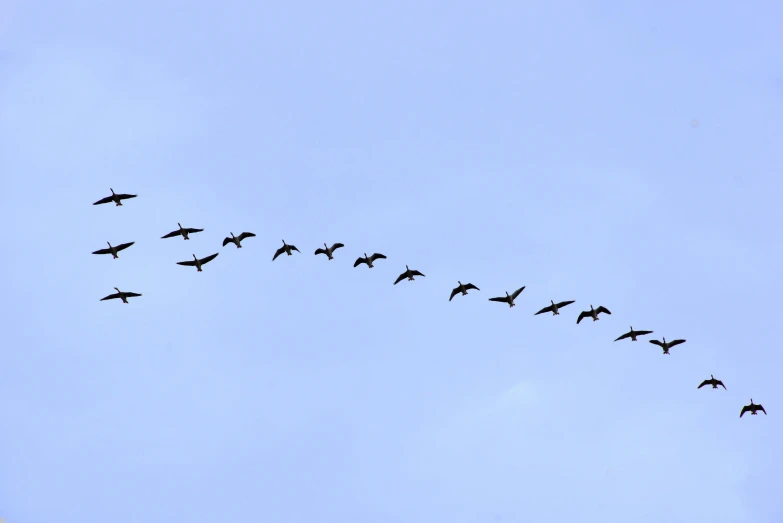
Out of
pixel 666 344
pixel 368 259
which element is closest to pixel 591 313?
pixel 666 344

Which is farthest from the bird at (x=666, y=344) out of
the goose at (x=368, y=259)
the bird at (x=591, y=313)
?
the goose at (x=368, y=259)

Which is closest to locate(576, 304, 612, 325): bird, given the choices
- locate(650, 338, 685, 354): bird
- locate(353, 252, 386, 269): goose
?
locate(650, 338, 685, 354): bird

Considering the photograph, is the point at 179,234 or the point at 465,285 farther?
the point at 465,285

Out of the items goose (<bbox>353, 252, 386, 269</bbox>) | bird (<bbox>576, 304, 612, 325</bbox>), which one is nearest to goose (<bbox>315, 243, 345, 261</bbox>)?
goose (<bbox>353, 252, 386, 269</bbox>)

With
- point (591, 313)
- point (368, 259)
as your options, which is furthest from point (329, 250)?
point (591, 313)

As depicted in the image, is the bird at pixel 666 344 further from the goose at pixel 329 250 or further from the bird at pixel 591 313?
the goose at pixel 329 250

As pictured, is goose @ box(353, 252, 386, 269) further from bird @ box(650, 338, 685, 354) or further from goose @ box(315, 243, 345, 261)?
bird @ box(650, 338, 685, 354)

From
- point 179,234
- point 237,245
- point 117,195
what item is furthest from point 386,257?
point 117,195

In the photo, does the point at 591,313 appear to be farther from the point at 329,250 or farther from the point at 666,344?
the point at 329,250

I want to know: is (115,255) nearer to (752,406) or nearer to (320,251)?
(320,251)

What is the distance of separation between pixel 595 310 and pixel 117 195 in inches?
2133

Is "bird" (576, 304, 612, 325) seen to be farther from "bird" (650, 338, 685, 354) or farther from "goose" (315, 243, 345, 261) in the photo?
"goose" (315, 243, 345, 261)

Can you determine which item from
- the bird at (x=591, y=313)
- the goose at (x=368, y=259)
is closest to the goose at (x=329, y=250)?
the goose at (x=368, y=259)

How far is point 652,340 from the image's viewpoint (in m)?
111
